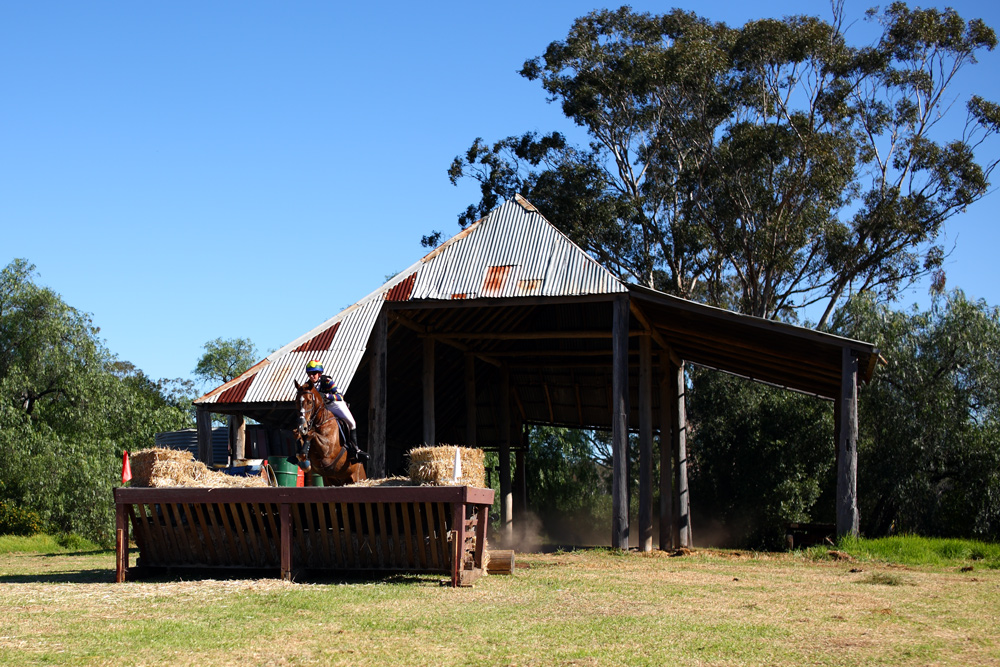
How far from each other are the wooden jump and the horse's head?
124 centimetres

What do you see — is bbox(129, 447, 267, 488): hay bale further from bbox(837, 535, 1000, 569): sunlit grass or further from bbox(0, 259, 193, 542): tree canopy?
bbox(0, 259, 193, 542): tree canopy

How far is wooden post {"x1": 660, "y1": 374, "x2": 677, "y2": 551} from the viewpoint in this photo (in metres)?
23.6

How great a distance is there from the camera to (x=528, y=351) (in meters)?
25.2

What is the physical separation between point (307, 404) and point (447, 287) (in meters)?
6.27

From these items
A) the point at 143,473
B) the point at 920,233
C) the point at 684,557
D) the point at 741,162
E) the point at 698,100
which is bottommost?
the point at 684,557

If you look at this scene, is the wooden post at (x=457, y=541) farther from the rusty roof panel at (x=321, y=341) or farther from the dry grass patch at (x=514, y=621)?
the rusty roof panel at (x=321, y=341)

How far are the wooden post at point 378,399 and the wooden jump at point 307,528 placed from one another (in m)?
6.34

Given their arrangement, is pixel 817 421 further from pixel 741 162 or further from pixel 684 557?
pixel 684 557

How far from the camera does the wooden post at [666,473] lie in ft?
77.5

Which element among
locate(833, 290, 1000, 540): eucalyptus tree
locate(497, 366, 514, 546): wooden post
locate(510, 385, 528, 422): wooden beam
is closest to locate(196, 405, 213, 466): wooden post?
locate(497, 366, 514, 546): wooden post

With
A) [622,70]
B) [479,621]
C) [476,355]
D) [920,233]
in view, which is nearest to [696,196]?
[622,70]

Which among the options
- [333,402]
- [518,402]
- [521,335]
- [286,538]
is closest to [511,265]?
[521,335]

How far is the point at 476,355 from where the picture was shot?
82.5 feet

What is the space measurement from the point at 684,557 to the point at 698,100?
2102cm
